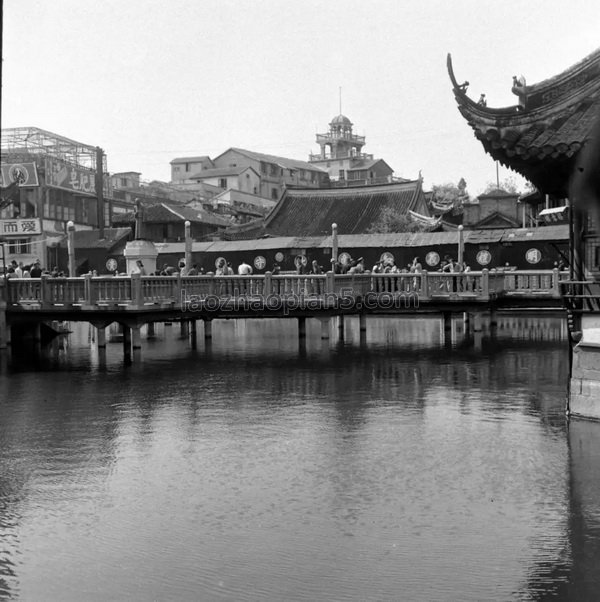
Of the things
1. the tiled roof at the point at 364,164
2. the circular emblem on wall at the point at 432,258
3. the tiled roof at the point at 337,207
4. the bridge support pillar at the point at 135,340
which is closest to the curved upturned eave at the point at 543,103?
the bridge support pillar at the point at 135,340

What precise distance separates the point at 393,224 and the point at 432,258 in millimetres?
11208

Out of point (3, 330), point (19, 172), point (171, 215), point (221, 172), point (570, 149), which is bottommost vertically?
point (3, 330)

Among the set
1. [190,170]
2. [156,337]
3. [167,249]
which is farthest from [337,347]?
[190,170]

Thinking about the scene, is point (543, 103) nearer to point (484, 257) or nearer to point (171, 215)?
point (484, 257)

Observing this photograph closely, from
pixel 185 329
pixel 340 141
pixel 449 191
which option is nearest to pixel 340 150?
pixel 340 141

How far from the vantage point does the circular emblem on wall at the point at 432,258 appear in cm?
4178

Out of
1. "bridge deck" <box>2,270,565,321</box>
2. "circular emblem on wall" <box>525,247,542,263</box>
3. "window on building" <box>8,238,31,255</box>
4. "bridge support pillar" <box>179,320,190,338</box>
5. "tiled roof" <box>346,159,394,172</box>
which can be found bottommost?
"bridge support pillar" <box>179,320,190,338</box>

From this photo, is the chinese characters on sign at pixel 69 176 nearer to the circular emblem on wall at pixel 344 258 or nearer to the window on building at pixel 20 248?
the window on building at pixel 20 248

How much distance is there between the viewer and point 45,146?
59031mm

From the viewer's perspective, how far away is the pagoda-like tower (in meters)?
108

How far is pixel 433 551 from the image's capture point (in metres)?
8.62

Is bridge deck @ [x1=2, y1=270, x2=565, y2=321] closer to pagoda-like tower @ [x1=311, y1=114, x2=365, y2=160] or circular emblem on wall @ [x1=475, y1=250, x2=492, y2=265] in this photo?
circular emblem on wall @ [x1=475, y1=250, x2=492, y2=265]

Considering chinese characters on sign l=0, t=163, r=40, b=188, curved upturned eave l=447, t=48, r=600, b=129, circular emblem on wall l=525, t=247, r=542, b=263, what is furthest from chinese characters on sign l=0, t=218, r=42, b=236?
curved upturned eave l=447, t=48, r=600, b=129

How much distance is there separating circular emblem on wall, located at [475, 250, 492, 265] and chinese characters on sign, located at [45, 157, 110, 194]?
30242 mm
